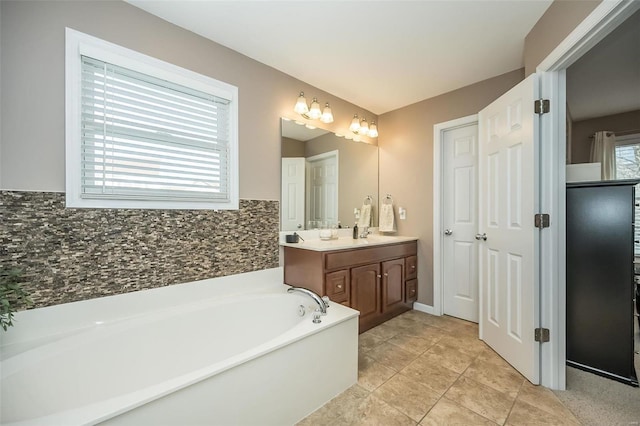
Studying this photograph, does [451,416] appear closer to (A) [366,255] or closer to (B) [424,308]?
(A) [366,255]

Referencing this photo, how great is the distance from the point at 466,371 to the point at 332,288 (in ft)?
3.61

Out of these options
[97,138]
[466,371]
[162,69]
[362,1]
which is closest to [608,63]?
[362,1]

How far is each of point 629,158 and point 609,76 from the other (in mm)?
1508

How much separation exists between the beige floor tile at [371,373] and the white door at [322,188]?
1.34 metres

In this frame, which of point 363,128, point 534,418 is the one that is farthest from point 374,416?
point 363,128

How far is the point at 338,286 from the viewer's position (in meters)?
2.25

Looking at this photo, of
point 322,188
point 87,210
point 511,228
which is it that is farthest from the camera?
point 322,188

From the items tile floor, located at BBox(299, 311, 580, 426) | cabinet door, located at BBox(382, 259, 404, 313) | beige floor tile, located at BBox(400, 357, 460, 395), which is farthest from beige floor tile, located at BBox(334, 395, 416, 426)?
cabinet door, located at BBox(382, 259, 404, 313)

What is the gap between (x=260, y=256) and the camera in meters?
2.32

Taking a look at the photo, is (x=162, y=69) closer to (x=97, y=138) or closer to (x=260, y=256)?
(x=97, y=138)

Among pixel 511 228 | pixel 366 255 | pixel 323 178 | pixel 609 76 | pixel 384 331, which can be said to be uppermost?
pixel 609 76

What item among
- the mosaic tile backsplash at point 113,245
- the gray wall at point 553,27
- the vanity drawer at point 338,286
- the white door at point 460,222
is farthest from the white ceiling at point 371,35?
the vanity drawer at point 338,286

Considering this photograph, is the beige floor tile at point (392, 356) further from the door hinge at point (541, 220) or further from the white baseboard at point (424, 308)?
the door hinge at point (541, 220)

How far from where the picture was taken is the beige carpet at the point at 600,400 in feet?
4.69
